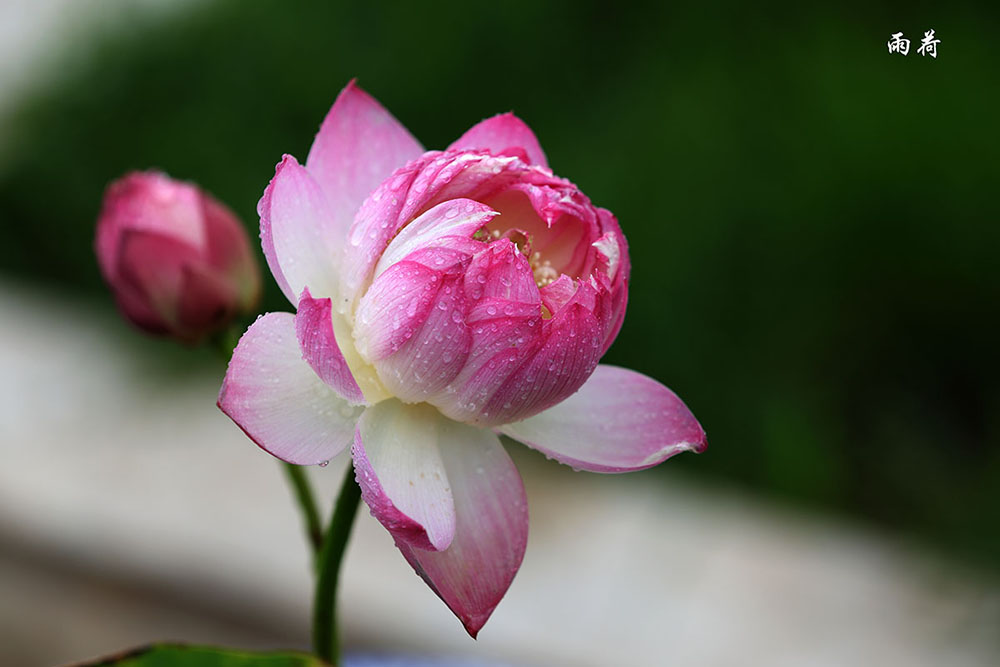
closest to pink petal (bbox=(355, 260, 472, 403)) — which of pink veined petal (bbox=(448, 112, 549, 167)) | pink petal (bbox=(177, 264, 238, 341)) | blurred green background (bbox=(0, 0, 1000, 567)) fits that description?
pink veined petal (bbox=(448, 112, 549, 167))

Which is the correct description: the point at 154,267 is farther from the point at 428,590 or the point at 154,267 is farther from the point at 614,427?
the point at 428,590

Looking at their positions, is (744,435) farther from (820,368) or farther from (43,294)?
(43,294)

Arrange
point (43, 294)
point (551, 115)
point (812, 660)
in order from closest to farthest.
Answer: point (812, 660), point (551, 115), point (43, 294)

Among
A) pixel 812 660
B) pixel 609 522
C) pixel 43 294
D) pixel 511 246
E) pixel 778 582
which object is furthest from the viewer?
pixel 43 294

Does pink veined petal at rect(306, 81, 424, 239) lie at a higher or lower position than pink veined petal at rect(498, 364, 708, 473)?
higher

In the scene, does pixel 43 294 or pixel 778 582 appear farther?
pixel 43 294

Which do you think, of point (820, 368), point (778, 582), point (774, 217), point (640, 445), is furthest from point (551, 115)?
point (640, 445)

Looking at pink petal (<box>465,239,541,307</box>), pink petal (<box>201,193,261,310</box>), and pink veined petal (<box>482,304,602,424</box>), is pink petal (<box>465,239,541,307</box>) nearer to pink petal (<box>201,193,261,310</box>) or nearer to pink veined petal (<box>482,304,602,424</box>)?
pink veined petal (<box>482,304,602,424</box>)
